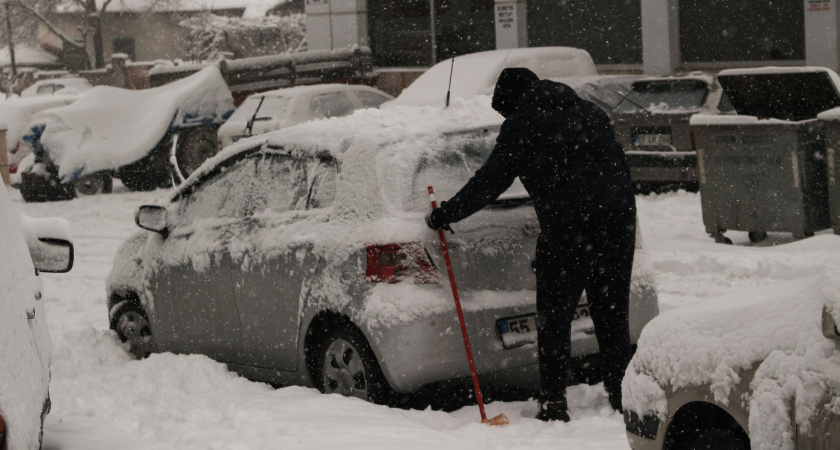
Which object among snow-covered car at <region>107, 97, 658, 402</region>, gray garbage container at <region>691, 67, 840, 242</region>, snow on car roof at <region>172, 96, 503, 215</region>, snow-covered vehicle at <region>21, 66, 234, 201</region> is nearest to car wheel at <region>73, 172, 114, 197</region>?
snow-covered vehicle at <region>21, 66, 234, 201</region>

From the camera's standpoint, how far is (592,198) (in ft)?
16.5

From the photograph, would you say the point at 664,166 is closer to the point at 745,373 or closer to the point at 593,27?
the point at 745,373

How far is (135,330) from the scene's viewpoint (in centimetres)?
721

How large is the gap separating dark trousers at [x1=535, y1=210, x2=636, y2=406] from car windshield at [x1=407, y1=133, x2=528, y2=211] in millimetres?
601

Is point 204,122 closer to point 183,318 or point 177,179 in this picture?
point 177,179

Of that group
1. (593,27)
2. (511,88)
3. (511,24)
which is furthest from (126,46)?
(511,88)

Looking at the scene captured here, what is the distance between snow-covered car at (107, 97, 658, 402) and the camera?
523 centimetres

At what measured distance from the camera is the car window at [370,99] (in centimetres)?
1780

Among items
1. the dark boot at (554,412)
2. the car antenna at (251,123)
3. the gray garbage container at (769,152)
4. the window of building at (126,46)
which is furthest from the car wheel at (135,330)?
the window of building at (126,46)

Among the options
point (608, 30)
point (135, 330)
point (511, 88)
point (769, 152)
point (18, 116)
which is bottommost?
point (135, 330)

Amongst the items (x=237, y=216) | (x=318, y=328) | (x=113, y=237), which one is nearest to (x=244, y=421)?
(x=318, y=328)

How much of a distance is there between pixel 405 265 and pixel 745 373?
234cm

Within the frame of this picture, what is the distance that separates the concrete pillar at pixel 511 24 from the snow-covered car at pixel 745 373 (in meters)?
20.0

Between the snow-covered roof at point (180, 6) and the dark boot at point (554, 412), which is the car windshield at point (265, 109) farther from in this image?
the snow-covered roof at point (180, 6)
